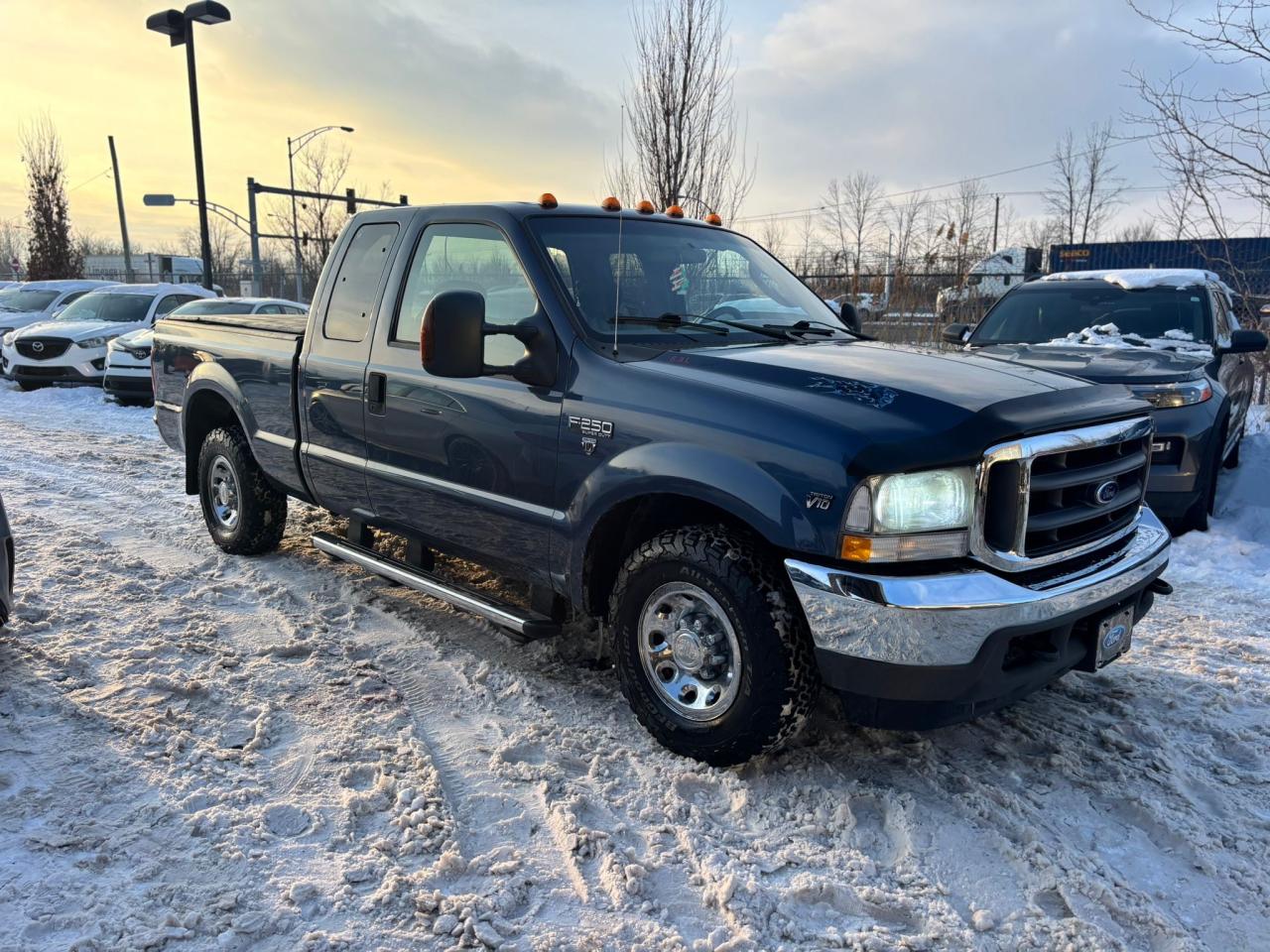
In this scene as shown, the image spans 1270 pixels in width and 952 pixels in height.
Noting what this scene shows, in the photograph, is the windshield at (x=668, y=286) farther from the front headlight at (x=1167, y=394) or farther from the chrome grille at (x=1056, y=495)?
the front headlight at (x=1167, y=394)

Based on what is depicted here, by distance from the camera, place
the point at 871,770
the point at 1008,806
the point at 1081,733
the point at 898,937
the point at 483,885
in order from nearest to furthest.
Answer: the point at 898,937 < the point at 483,885 < the point at 1008,806 < the point at 871,770 < the point at 1081,733

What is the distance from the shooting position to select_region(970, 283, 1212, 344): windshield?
24.1 ft

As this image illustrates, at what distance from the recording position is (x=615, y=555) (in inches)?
140

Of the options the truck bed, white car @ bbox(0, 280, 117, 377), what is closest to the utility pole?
white car @ bbox(0, 280, 117, 377)

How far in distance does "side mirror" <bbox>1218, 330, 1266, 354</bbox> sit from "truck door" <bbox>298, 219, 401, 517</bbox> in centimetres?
622

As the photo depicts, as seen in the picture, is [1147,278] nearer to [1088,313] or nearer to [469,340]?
[1088,313]

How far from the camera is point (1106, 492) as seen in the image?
3117mm

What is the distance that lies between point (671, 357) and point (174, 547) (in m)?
4.00

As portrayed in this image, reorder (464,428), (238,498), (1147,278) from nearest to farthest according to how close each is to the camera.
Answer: (464,428), (238,498), (1147,278)

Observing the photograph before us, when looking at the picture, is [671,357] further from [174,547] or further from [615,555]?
[174,547]

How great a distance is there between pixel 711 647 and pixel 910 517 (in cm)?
83

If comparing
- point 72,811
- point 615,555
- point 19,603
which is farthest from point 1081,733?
point 19,603

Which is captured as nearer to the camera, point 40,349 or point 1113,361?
point 1113,361

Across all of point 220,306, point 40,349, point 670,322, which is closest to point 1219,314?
point 670,322
